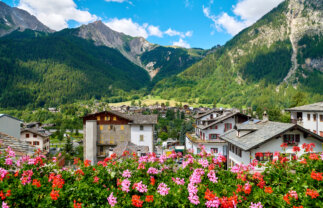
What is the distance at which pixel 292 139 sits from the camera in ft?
82.5

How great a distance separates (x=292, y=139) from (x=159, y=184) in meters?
24.3

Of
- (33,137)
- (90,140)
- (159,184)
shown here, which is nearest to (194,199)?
(159,184)

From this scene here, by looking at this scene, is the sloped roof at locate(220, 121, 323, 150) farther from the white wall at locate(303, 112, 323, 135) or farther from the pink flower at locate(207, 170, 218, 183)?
the pink flower at locate(207, 170, 218, 183)

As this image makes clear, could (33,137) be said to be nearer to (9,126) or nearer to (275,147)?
(9,126)

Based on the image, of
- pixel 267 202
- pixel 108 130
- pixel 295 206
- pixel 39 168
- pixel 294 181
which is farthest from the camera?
pixel 108 130

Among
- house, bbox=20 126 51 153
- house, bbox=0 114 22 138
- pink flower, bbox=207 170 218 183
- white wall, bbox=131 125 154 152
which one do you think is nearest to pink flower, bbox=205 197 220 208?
pink flower, bbox=207 170 218 183

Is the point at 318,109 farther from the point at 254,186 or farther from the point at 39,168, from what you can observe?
the point at 39,168

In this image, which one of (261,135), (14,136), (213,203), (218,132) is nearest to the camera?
(213,203)

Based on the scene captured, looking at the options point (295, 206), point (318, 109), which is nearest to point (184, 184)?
point (295, 206)

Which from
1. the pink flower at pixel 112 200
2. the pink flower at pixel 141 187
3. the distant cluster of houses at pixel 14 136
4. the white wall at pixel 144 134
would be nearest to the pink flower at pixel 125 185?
the pink flower at pixel 141 187

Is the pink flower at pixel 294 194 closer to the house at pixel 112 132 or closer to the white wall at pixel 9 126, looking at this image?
the white wall at pixel 9 126

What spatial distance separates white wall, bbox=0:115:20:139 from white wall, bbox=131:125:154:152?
1112 inches

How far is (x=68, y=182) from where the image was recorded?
21.2 ft

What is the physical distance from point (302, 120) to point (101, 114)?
43998 millimetres
